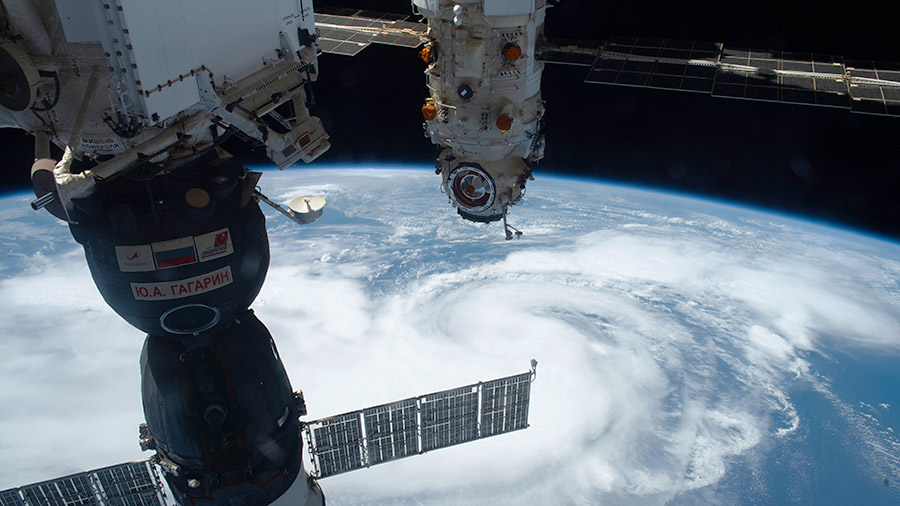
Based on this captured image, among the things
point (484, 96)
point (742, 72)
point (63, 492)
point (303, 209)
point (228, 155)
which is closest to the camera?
point (228, 155)

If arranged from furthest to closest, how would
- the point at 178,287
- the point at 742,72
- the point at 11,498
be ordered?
the point at 742,72 < the point at 11,498 < the point at 178,287

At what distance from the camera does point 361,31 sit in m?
9.15

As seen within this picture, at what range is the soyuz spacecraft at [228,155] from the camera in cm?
337

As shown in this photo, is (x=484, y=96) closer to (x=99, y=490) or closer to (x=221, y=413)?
(x=221, y=413)

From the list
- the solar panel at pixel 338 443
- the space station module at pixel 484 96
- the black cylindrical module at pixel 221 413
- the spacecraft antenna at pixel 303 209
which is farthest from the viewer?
the solar panel at pixel 338 443

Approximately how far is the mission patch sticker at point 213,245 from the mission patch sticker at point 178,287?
0.15m

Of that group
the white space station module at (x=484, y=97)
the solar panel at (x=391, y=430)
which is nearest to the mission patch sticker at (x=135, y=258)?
the white space station module at (x=484, y=97)

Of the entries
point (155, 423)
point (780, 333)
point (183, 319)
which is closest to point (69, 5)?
point (183, 319)

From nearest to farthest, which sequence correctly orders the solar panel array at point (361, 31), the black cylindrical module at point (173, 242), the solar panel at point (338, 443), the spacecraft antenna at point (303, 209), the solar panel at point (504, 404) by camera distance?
the black cylindrical module at point (173, 242)
the spacecraft antenna at point (303, 209)
the solar panel at point (338, 443)
the solar panel at point (504, 404)
the solar panel array at point (361, 31)

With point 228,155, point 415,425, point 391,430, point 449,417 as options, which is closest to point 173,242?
point 228,155

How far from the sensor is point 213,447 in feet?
16.7

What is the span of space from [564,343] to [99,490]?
42.8 feet

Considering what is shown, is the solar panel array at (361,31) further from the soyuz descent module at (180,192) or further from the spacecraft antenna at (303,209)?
the soyuz descent module at (180,192)

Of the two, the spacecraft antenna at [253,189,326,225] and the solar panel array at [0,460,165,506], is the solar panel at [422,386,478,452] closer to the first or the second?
the spacecraft antenna at [253,189,326,225]
